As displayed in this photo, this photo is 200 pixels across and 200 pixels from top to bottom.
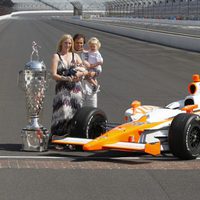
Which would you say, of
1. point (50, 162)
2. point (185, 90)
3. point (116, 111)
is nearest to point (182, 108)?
point (50, 162)

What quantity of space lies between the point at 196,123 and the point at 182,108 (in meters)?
0.74

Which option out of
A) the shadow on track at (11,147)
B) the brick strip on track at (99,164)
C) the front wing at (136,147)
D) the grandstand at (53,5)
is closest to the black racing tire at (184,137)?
the brick strip on track at (99,164)

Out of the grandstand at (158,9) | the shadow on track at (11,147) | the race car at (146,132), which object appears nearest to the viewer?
the race car at (146,132)

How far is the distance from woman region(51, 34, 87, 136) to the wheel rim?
1728 mm

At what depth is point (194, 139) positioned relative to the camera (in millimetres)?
8438

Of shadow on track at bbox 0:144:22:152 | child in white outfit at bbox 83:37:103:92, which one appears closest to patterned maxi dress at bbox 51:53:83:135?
child in white outfit at bbox 83:37:103:92

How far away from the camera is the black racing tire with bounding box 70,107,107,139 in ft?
29.2

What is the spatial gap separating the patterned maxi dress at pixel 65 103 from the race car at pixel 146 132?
0.21 m

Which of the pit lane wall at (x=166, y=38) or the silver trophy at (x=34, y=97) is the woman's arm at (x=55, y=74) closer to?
the silver trophy at (x=34, y=97)

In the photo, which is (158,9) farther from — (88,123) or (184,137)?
(184,137)

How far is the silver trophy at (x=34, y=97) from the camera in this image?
8.65 m

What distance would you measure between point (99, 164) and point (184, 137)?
108 centimetres

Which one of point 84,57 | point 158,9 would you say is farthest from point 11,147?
point 158,9
